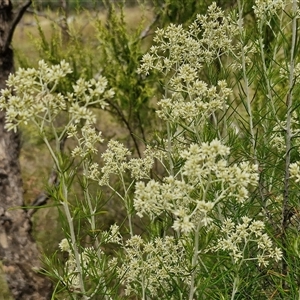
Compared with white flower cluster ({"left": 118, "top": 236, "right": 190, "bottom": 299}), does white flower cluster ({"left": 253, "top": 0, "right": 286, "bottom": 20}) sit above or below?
above

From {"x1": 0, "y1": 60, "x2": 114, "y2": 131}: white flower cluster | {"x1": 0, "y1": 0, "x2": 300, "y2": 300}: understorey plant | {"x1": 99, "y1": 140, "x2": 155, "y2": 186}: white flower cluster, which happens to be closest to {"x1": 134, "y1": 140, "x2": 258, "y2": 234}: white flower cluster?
{"x1": 0, "y1": 0, "x2": 300, "y2": 300}: understorey plant

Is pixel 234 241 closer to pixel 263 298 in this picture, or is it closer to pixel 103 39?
pixel 263 298

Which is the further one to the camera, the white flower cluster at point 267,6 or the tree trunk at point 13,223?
the tree trunk at point 13,223

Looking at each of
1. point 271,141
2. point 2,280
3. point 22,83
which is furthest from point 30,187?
point 22,83

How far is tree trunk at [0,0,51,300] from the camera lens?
11.2 feet

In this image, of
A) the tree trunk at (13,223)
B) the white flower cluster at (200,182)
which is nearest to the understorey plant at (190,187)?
the white flower cluster at (200,182)

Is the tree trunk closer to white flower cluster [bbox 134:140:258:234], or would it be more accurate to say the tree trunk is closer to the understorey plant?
the understorey plant

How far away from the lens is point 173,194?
119 cm

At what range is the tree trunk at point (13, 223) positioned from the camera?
3420mm

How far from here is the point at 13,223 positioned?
11.4 feet

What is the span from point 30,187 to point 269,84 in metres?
4.60

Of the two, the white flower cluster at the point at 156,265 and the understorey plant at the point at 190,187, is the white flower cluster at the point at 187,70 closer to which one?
the understorey plant at the point at 190,187

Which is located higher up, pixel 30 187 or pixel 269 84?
pixel 269 84

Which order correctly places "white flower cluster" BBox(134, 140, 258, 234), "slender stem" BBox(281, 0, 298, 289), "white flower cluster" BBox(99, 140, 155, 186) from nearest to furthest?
1. "white flower cluster" BBox(134, 140, 258, 234)
2. "slender stem" BBox(281, 0, 298, 289)
3. "white flower cluster" BBox(99, 140, 155, 186)
